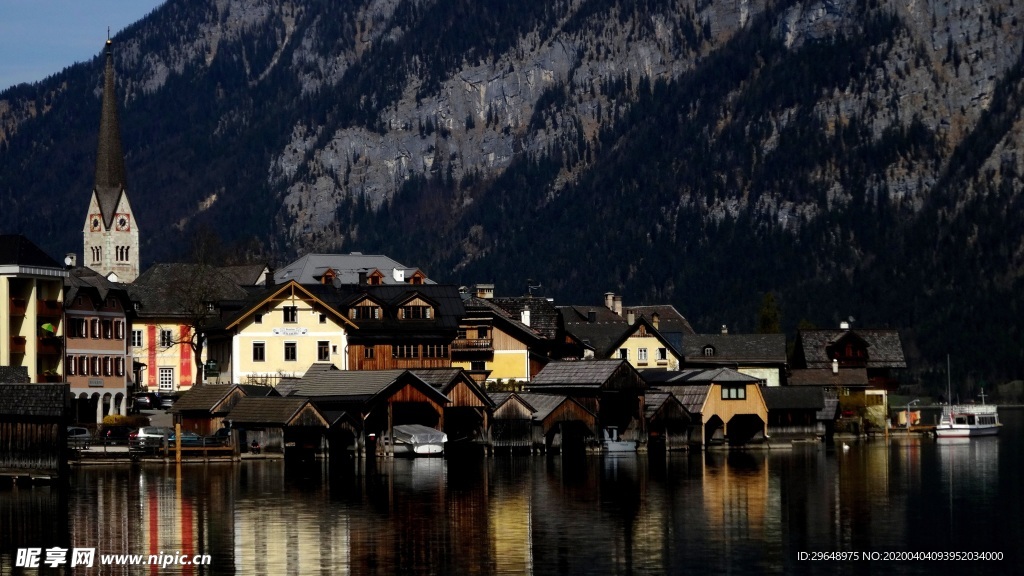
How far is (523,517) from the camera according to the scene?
75000mm

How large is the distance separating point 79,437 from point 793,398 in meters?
54.8

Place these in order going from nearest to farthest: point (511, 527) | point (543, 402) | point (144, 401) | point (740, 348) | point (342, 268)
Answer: point (511, 527)
point (543, 402)
point (144, 401)
point (740, 348)
point (342, 268)

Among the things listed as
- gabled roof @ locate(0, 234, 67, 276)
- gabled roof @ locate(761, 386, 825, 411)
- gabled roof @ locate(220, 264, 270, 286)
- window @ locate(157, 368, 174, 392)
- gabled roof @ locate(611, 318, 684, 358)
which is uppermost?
gabled roof @ locate(220, 264, 270, 286)

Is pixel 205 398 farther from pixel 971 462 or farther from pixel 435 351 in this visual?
pixel 971 462

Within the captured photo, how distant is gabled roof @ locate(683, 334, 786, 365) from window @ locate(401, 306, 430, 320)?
39.6 metres

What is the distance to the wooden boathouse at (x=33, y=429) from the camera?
85312mm

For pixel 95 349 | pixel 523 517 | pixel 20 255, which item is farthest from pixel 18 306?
pixel 523 517

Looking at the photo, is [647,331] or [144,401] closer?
[144,401]

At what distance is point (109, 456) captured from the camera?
10525cm

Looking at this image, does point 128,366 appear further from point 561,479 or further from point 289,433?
A: point 561,479

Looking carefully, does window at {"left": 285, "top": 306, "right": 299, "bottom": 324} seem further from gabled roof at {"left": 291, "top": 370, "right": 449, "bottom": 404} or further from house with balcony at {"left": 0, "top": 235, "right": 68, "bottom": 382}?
house with balcony at {"left": 0, "top": 235, "right": 68, "bottom": 382}

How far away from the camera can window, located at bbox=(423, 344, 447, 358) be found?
13138 cm

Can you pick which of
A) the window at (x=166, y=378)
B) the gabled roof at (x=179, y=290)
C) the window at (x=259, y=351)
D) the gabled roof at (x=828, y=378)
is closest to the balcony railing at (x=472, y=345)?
the window at (x=259, y=351)

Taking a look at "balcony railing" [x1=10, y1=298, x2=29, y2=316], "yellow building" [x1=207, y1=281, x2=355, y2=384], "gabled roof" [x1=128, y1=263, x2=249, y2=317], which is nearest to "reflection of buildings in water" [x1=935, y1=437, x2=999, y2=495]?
"yellow building" [x1=207, y1=281, x2=355, y2=384]
